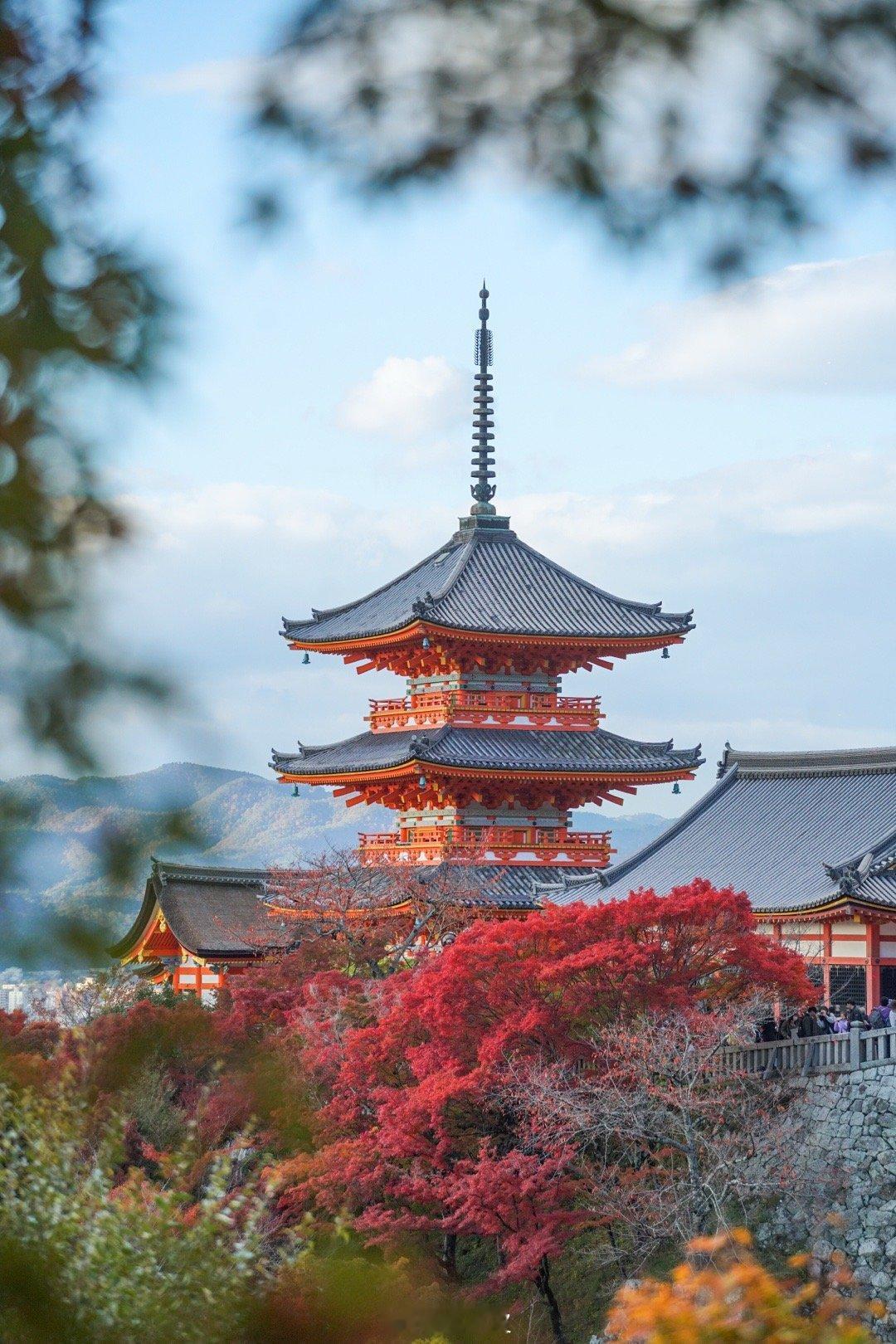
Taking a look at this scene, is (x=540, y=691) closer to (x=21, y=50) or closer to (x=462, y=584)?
(x=462, y=584)

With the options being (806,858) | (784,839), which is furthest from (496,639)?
(806,858)

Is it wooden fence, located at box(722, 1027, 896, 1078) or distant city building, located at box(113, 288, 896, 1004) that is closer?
wooden fence, located at box(722, 1027, 896, 1078)

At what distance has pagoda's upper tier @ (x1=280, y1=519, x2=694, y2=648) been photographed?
23.4m

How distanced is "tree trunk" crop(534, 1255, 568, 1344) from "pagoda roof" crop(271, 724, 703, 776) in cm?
830

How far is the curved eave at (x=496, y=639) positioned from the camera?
2291 centimetres

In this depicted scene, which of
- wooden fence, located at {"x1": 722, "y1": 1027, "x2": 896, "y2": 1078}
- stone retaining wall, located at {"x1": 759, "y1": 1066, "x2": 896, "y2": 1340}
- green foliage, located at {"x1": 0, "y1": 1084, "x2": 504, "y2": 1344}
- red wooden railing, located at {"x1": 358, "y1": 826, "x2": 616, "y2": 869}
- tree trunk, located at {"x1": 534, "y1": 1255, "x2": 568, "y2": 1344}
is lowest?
tree trunk, located at {"x1": 534, "y1": 1255, "x2": 568, "y2": 1344}

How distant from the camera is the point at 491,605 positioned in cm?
2391

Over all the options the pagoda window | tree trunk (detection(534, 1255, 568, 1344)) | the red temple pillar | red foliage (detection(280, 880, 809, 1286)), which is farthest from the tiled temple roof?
tree trunk (detection(534, 1255, 568, 1344))

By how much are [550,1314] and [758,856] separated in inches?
273

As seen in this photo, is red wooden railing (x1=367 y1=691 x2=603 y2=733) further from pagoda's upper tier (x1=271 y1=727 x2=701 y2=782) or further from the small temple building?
the small temple building

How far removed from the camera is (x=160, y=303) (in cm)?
234

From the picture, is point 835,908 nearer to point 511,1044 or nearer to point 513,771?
point 511,1044

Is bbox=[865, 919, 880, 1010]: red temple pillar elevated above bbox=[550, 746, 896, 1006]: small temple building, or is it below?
below

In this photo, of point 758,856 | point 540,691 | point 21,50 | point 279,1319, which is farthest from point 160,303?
point 540,691
